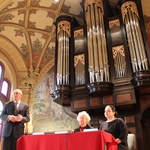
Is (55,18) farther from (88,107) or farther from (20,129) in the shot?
(20,129)

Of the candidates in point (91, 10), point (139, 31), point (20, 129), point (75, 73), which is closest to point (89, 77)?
point (75, 73)

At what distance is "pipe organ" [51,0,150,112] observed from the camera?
5273 mm

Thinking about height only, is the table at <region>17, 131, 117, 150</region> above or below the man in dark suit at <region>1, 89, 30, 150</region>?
below

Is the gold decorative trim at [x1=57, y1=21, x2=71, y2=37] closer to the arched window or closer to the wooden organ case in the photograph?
the wooden organ case

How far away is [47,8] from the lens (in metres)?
7.41

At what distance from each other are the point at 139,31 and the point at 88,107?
2.35 meters

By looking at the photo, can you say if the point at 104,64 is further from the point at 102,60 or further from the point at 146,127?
the point at 146,127

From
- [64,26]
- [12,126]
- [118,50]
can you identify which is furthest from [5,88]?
[12,126]

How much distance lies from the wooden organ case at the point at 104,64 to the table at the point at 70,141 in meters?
2.36

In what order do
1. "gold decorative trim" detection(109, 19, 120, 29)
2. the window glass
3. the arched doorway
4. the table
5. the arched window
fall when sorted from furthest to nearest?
the window glass → the arched window → "gold decorative trim" detection(109, 19, 120, 29) → the arched doorway → the table

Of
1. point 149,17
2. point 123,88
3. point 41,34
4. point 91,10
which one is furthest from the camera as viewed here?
point 41,34

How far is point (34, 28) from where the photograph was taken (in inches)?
313

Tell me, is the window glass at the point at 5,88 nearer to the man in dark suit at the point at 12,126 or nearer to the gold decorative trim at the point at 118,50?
the gold decorative trim at the point at 118,50

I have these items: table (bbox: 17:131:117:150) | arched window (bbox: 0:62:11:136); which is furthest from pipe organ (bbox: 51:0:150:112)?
arched window (bbox: 0:62:11:136)
